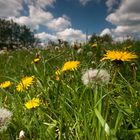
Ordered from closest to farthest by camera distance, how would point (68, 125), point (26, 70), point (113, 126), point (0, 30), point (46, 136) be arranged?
point (113, 126)
point (46, 136)
point (68, 125)
point (26, 70)
point (0, 30)

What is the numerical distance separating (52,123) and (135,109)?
0.59 metres

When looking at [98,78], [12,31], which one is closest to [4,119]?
[98,78]

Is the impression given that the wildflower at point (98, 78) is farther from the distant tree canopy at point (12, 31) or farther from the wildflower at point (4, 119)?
the distant tree canopy at point (12, 31)

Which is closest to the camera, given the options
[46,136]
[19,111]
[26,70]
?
[46,136]

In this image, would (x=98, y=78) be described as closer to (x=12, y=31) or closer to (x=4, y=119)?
(x=4, y=119)

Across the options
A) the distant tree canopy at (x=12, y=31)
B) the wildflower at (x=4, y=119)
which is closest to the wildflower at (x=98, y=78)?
the wildflower at (x=4, y=119)

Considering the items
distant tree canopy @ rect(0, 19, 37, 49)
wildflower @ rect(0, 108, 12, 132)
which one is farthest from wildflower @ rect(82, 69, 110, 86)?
distant tree canopy @ rect(0, 19, 37, 49)

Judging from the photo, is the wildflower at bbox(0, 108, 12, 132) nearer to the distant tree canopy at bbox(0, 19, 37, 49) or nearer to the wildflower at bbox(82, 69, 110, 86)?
the wildflower at bbox(82, 69, 110, 86)

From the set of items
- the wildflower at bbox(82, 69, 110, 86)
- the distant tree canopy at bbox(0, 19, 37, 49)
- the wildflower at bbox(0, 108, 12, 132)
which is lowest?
the wildflower at bbox(0, 108, 12, 132)

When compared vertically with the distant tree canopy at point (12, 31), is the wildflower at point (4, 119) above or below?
below

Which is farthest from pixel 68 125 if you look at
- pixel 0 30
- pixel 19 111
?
pixel 0 30

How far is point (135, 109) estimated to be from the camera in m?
1.95

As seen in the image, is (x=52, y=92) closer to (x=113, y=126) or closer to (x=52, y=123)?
(x=52, y=123)

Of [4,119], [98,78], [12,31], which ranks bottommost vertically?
[4,119]
